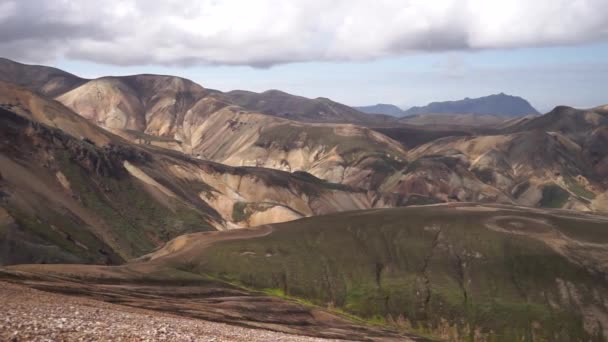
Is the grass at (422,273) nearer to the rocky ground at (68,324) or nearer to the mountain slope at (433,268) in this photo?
the mountain slope at (433,268)

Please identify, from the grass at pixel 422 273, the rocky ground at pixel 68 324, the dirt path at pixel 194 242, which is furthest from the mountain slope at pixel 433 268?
the rocky ground at pixel 68 324

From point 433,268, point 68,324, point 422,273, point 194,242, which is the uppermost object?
point 68,324

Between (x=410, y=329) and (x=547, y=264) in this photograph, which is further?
(x=547, y=264)

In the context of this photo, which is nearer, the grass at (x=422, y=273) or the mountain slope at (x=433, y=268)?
the mountain slope at (x=433, y=268)

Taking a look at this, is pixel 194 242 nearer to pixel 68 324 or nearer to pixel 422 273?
pixel 422 273

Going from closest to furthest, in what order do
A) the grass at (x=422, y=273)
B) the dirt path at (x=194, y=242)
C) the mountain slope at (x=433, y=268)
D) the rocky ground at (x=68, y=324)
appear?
the rocky ground at (x=68, y=324), the mountain slope at (x=433, y=268), the grass at (x=422, y=273), the dirt path at (x=194, y=242)

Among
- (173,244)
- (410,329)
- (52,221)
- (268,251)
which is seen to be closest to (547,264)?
(410,329)

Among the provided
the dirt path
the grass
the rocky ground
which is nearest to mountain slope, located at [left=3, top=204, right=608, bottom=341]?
the grass

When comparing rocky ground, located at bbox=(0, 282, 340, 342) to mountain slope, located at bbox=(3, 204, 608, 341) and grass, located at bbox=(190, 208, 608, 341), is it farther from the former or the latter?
grass, located at bbox=(190, 208, 608, 341)

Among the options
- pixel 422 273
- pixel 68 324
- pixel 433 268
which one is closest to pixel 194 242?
pixel 422 273

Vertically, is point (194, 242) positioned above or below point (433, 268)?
above

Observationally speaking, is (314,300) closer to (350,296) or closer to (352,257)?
(350,296)
